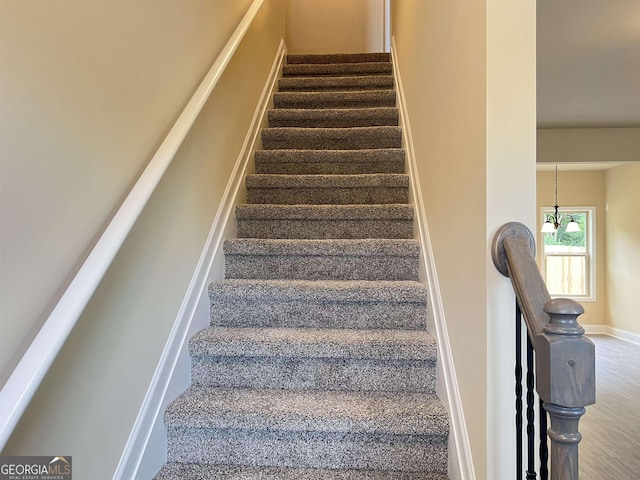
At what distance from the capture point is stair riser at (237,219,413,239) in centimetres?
203

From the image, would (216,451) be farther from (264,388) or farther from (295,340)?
(295,340)

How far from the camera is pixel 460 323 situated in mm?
1212

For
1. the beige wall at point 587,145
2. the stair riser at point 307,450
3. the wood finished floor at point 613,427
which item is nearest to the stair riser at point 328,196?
the stair riser at point 307,450

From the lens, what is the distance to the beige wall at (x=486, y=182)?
98 centimetres

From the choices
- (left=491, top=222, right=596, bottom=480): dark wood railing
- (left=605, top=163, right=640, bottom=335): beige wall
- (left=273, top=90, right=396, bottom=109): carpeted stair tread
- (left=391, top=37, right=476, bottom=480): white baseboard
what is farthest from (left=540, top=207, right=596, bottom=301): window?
(left=491, top=222, right=596, bottom=480): dark wood railing

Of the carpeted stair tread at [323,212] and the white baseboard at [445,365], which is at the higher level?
the carpeted stair tread at [323,212]

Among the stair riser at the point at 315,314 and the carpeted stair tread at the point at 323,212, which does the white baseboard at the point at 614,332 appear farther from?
the stair riser at the point at 315,314

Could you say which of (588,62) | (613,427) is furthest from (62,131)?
(613,427)

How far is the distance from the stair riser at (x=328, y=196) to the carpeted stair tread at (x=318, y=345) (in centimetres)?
92

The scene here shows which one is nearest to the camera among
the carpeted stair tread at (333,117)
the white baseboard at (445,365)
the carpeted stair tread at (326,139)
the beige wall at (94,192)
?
the beige wall at (94,192)

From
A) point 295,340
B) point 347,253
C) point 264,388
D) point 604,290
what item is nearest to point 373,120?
point 347,253

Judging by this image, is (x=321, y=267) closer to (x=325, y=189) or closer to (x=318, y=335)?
(x=318, y=335)

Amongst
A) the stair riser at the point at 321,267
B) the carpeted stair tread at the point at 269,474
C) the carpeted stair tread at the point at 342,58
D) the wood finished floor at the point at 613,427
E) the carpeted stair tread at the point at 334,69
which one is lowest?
the wood finished floor at the point at 613,427

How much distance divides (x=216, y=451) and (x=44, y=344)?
31.5 inches
